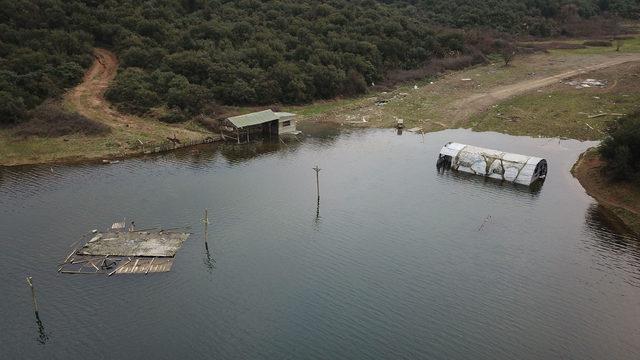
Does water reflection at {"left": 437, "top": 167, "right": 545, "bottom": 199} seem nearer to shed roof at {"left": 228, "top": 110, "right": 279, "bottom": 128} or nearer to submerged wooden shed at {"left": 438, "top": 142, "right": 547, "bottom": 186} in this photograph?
submerged wooden shed at {"left": 438, "top": 142, "right": 547, "bottom": 186}

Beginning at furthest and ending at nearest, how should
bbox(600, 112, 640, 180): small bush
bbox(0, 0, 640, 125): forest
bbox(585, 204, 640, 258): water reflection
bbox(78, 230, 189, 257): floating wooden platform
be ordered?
bbox(0, 0, 640, 125): forest → bbox(600, 112, 640, 180): small bush → bbox(585, 204, 640, 258): water reflection → bbox(78, 230, 189, 257): floating wooden platform

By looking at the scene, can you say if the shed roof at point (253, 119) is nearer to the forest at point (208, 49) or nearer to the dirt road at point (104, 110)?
the dirt road at point (104, 110)

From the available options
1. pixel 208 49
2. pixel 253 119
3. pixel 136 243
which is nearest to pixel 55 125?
pixel 253 119

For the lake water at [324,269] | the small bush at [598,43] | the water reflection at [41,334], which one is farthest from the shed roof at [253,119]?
the small bush at [598,43]

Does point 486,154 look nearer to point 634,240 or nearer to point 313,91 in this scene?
point 634,240

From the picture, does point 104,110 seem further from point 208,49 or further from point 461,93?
point 461,93

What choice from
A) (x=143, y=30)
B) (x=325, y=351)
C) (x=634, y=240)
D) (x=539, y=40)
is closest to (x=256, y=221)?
(x=325, y=351)

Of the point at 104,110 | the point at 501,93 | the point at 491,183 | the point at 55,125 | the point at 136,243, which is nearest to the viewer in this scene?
the point at 136,243

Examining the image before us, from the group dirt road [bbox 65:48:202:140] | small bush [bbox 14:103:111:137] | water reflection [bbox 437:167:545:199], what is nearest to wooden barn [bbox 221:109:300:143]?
dirt road [bbox 65:48:202:140]
